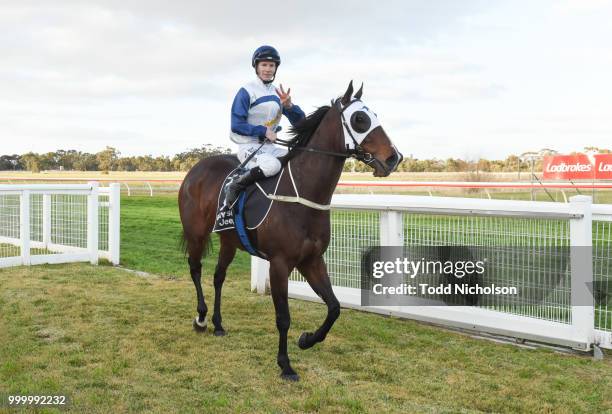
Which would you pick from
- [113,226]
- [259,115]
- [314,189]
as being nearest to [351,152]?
[314,189]

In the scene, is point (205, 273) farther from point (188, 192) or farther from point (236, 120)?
point (236, 120)

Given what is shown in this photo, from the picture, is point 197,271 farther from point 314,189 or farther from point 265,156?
point 314,189

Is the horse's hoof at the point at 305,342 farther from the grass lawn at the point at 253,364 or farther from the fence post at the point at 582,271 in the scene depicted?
the fence post at the point at 582,271

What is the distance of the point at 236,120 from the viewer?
446cm

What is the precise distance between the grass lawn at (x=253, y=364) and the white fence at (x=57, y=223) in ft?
6.96

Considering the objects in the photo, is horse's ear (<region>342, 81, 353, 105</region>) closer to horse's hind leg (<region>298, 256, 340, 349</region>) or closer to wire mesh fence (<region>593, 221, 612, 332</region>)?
horse's hind leg (<region>298, 256, 340, 349</region>)

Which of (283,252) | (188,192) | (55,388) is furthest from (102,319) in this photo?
(283,252)

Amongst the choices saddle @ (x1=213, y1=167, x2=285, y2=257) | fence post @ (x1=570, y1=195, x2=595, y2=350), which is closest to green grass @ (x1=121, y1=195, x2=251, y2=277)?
saddle @ (x1=213, y1=167, x2=285, y2=257)

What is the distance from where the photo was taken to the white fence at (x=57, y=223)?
8.52 m

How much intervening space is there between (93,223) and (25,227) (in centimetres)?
94

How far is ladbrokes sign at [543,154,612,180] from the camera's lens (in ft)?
62.3

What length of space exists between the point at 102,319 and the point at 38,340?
0.75 metres

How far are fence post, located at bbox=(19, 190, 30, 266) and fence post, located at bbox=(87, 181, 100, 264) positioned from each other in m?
0.84

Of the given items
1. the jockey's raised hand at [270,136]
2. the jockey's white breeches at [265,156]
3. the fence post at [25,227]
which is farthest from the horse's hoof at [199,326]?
the fence post at [25,227]
